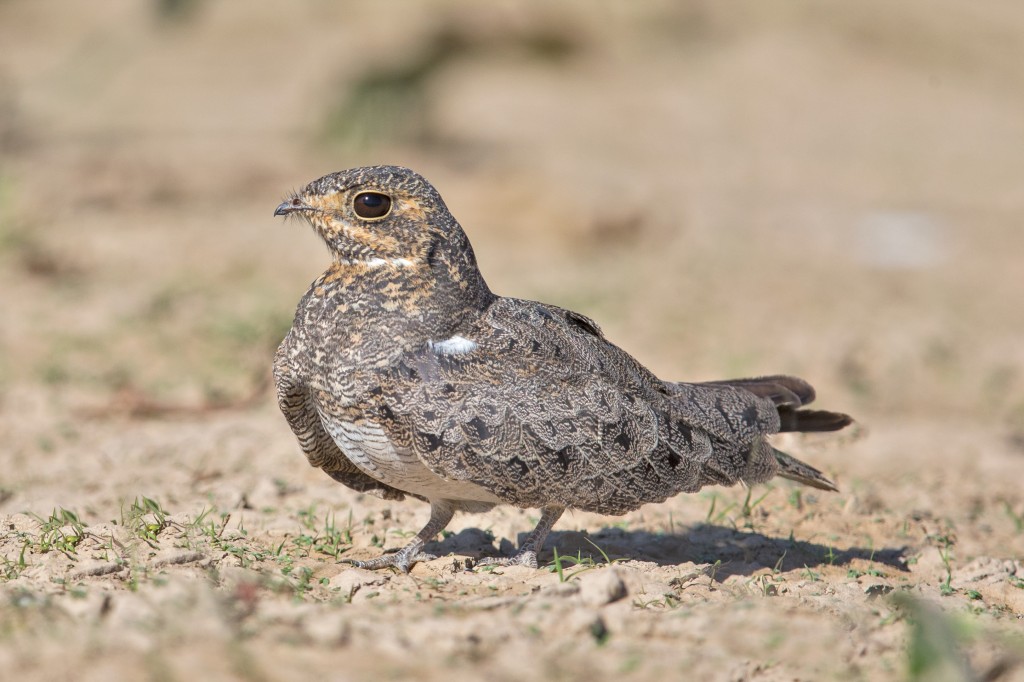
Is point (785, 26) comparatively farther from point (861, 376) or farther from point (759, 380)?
point (759, 380)

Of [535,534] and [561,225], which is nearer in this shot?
[535,534]

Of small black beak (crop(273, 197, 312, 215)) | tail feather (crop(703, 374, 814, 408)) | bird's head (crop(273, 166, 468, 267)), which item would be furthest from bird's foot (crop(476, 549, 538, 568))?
small black beak (crop(273, 197, 312, 215))

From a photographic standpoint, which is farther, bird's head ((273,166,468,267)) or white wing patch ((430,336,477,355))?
bird's head ((273,166,468,267))

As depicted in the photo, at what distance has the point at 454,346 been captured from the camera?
420 cm

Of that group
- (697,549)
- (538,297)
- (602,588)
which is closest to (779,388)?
(697,549)

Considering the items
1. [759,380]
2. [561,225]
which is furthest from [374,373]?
[561,225]

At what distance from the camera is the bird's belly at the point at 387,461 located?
13.1 ft

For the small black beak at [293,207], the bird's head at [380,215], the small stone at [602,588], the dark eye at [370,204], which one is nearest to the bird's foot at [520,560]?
the small stone at [602,588]

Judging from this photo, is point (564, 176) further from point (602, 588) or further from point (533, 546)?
point (602, 588)

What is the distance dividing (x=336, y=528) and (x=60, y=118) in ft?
39.4

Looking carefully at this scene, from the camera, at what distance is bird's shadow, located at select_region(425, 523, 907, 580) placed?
478 centimetres

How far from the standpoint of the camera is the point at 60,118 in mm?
15180

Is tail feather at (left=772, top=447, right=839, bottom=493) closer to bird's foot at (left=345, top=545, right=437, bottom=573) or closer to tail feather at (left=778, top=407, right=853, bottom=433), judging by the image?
tail feather at (left=778, top=407, right=853, bottom=433)

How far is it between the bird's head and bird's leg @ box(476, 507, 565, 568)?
1.08 meters
